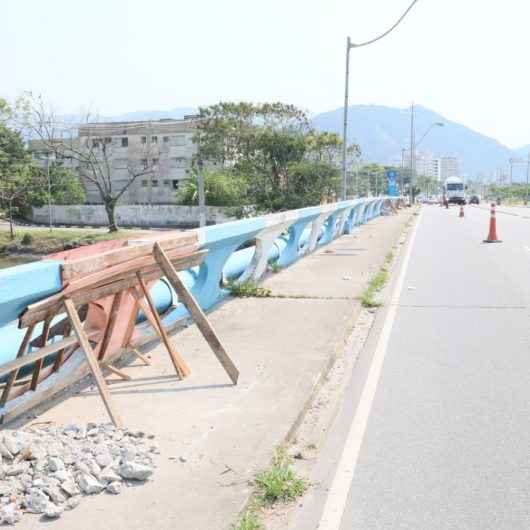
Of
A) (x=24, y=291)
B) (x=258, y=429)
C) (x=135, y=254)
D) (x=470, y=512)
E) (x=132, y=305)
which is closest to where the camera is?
(x=470, y=512)

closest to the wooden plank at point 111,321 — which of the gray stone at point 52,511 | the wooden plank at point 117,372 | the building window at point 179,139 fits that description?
the wooden plank at point 117,372

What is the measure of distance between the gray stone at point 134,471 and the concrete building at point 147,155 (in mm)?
77737

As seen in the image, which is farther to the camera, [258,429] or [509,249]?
[509,249]

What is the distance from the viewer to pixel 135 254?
5562 millimetres

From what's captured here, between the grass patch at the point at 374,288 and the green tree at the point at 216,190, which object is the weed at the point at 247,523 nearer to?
the grass patch at the point at 374,288

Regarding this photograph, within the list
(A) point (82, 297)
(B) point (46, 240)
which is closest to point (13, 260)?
(B) point (46, 240)

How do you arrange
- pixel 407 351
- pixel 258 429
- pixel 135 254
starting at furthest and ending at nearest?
1. pixel 407 351
2. pixel 135 254
3. pixel 258 429

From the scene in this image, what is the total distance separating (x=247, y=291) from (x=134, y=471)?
6.29 metres

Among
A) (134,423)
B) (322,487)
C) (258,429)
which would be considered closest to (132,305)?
(134,423)

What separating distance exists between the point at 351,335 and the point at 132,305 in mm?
3043

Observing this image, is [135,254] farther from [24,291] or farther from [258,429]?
[258,429]

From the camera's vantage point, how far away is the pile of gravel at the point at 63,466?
12.1 feet

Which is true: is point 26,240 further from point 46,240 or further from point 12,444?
point 12,444

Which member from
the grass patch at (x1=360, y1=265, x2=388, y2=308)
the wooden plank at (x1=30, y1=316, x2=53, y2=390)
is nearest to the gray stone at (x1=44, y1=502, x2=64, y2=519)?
the wooden plank at (x1=30, y1=316, x2=53, y2=390)
